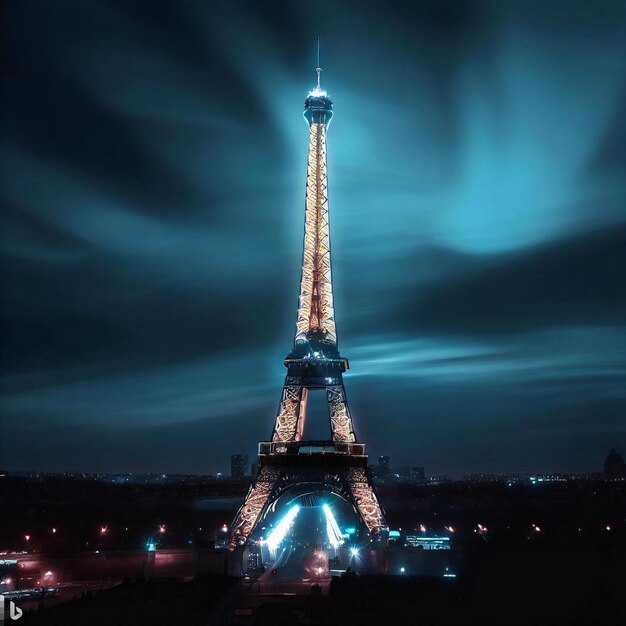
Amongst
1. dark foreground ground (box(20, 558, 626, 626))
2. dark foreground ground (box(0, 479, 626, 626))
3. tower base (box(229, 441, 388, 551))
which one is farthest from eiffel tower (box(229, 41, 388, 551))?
dark foreground ground (box(20, 558, 626, 626))

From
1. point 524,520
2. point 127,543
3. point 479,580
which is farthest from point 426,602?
point 524,520

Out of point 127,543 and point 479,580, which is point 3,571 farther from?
point 479,580

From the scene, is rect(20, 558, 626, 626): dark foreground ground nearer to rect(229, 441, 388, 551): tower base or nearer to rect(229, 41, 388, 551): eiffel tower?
rect(229, 41, 388, 551): eiffel tower

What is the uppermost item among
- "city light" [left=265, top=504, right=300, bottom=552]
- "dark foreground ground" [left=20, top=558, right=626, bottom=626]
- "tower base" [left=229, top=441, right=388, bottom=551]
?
"tower base" [left=229, top=441, right=388, bottom=551]

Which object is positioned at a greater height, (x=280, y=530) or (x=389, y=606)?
(x=280, y=530)

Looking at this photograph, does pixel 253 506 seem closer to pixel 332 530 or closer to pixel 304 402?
pixel 304 402

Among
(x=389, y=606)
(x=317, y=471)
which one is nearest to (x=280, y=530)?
(x=317, y=471)
